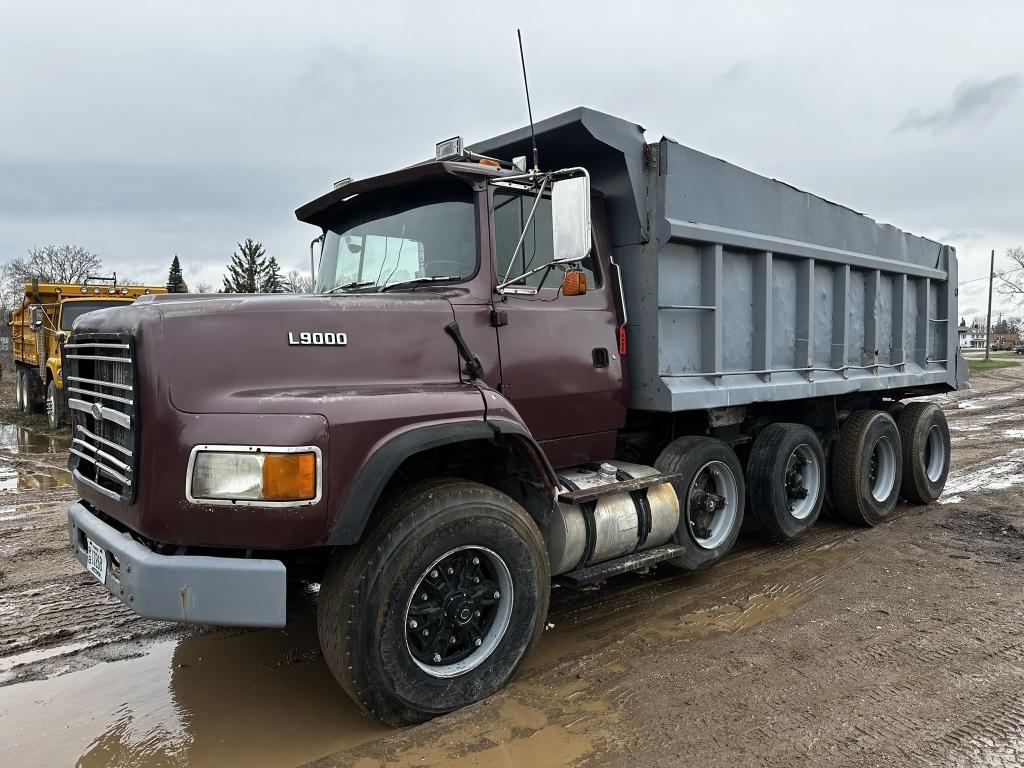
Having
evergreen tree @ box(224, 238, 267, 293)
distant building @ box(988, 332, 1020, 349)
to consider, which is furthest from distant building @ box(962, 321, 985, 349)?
evergreen tree @ box(224, 238, 267, 293)

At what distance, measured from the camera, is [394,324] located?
3.56 m

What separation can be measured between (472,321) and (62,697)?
9.22ft

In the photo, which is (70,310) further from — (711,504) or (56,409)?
(711,504)

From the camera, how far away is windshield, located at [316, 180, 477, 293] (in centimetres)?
407

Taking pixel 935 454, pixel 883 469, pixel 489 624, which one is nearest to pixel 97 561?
pixel 489 624

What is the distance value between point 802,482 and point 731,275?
6.97ft

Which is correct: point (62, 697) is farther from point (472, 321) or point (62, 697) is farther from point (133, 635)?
point (472, 321)

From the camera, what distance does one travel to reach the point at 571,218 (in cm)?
380

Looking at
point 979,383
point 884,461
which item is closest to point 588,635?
point 884,461

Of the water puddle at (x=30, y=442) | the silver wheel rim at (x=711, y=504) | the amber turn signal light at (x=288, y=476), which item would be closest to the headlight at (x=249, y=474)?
the amber turn signal light at (x=288, y=476)

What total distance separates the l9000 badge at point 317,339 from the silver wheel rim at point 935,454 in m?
7.26

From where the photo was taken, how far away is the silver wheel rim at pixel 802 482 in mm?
6281

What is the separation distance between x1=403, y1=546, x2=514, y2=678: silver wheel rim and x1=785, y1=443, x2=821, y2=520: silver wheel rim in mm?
3475

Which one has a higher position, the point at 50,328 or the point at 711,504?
the point at 50,328
